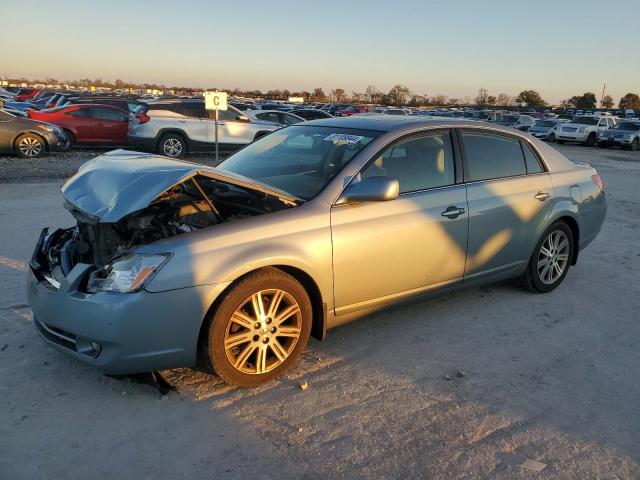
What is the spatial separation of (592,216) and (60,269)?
4.82m

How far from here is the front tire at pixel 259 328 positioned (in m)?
3.24

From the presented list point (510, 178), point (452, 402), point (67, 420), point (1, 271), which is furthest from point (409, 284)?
point (1, 271)

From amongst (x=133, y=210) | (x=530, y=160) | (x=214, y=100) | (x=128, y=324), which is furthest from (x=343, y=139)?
(x=214, y=100)

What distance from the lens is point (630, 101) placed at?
92.9 m

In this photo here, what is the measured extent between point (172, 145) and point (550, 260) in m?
11.8

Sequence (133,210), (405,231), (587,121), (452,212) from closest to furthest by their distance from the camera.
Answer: (133,210), (405,231), (452,212), (587,121)

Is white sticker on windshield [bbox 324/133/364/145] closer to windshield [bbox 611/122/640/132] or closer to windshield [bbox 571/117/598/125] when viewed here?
windshield [bbox 571/117/598/125]

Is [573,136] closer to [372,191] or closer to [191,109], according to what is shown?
[191,109]

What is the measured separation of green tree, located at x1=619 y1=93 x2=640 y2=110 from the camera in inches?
3644

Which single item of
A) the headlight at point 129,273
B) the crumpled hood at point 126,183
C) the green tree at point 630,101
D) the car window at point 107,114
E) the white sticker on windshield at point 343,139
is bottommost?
the headlight at point 129,273

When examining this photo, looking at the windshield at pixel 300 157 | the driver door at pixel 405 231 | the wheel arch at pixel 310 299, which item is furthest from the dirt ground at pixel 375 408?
the windshield at pixel 300 157

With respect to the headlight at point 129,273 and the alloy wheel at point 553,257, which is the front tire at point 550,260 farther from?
the headlight at point 129,273

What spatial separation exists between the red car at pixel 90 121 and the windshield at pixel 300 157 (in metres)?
13.0

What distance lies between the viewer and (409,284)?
4090 millimetres
